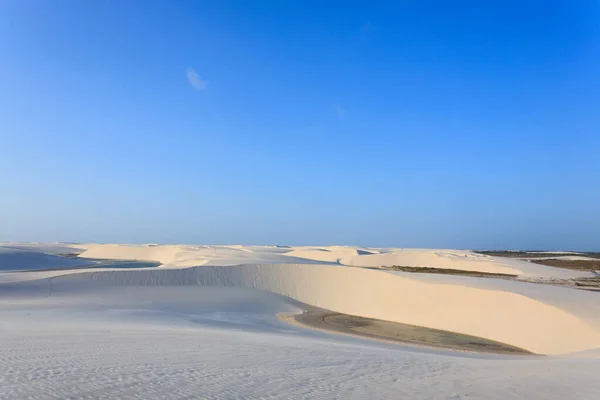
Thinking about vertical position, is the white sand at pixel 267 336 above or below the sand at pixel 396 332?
above

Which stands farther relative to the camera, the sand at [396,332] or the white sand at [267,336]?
the sand at [396,332]

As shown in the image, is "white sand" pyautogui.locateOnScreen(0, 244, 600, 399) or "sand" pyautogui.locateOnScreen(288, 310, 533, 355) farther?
"sand" pyautogui.locateOnScreen(288, 310, 533, 355)

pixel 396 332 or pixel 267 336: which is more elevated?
pixel 267 336

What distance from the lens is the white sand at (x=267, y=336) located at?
6.91 meters

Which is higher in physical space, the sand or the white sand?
the white sand

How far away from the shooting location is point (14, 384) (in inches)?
234

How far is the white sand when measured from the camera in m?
6.91

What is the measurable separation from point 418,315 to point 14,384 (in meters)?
18.9

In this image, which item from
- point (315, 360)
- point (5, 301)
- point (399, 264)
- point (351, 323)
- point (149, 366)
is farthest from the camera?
point (399, 264)

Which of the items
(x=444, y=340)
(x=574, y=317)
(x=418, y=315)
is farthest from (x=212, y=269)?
(x=574, y=317)

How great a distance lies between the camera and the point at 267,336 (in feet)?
44.0

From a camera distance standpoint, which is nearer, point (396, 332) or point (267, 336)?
point (267, 336)

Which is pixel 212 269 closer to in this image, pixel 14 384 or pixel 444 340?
pixel 444 340

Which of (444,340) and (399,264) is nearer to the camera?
(444,340)
